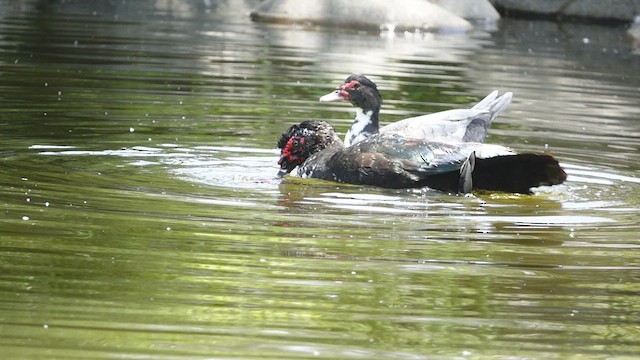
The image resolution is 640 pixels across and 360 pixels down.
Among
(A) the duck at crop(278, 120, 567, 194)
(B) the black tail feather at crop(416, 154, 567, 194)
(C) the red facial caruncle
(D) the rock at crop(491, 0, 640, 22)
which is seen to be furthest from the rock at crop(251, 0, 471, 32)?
(B) the black tail feather at crop(416, 154, 567, 194)

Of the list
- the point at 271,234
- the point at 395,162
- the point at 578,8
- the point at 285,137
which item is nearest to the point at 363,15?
the point at 578,8

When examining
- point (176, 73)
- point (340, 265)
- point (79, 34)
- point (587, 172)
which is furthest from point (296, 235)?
point (79, 34)

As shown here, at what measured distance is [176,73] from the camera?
16.2 meters

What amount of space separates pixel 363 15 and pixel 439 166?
16649 mm

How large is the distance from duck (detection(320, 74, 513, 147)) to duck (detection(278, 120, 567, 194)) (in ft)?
2.65

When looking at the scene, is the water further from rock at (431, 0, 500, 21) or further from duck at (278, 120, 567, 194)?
rock at (431, 0, 500, 21)

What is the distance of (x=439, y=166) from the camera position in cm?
925

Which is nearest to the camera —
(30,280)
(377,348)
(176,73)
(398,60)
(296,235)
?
(377,348)

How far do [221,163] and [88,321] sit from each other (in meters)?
4.58

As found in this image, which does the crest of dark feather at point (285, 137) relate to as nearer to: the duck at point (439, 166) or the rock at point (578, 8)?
the duck at point (439, 166)

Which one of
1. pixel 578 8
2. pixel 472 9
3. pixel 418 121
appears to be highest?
pixel 578 8

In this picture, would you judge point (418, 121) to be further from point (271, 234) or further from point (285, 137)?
point (271, 234)

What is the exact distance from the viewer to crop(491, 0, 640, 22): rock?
98.8 ft

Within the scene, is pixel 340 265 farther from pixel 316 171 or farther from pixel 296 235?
pixel 316 171
